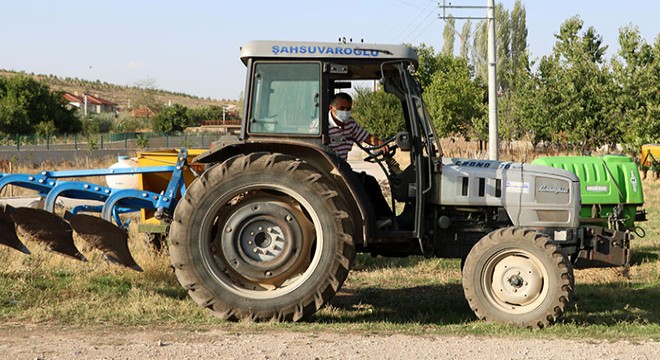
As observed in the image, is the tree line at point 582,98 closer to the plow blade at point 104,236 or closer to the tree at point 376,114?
the tree at point 376,114

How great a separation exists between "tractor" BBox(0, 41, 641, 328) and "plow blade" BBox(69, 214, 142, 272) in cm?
134

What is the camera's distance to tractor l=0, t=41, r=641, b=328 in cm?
698

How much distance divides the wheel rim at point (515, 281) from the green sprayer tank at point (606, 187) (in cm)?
314

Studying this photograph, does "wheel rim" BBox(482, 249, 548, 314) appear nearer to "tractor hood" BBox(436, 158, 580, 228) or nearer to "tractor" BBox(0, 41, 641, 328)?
"tractor" BBox(0, 41, 641, 328)

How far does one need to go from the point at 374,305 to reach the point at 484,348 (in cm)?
228

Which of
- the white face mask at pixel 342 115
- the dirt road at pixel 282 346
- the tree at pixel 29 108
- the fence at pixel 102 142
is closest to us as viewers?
the dirt road at pixel 282 346

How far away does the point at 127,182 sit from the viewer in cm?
1183

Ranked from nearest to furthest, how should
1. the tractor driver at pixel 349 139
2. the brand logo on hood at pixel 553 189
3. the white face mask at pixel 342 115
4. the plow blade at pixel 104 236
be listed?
1. the tractor driver at pixel 349 139
2. the white face mask at pixel 342 115
3. the brand logo on hood at pixel 553 189
4. the plow blade at pixel 104 236

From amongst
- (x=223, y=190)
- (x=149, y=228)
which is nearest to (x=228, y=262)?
(x=223, y=190)

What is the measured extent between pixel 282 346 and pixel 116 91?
12619cm

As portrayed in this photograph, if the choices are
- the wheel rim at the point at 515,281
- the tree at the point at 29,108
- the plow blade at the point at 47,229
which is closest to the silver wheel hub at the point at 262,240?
the wheel rim at the point at 515,281

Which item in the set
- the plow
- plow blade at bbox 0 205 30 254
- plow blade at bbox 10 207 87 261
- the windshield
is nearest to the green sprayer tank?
the windshield

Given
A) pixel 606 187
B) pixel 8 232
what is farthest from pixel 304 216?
pixel 606 187

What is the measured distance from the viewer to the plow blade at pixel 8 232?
26.9 feet
